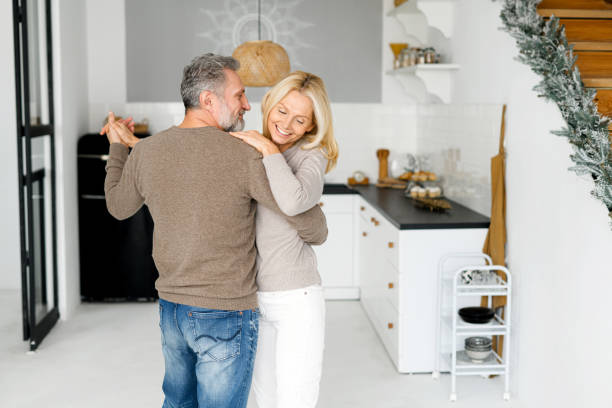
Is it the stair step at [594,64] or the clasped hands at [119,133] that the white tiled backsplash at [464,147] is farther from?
the clasped hands at [119,133]

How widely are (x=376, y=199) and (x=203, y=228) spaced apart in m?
3.33

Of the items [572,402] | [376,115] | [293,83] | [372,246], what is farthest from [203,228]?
[376,115]

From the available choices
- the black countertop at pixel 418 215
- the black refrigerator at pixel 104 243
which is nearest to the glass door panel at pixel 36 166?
the black refrigerator at pixel 104 243

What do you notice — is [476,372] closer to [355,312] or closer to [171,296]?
[355,312]

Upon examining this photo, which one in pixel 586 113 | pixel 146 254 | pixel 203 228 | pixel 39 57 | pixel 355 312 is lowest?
pixel 355 312

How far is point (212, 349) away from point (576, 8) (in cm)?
269

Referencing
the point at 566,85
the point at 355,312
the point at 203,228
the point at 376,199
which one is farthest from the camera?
the point at 355,312

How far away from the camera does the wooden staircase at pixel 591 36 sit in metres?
3.08

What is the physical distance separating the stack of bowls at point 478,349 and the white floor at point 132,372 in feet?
0.66

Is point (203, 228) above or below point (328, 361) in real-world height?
above

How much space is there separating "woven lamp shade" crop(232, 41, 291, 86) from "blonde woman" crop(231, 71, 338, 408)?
1.93 metres

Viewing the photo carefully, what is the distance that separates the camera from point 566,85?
113 inches

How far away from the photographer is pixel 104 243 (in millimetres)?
5660

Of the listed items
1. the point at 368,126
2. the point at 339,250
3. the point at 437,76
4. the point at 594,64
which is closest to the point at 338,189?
the point at 339,250
